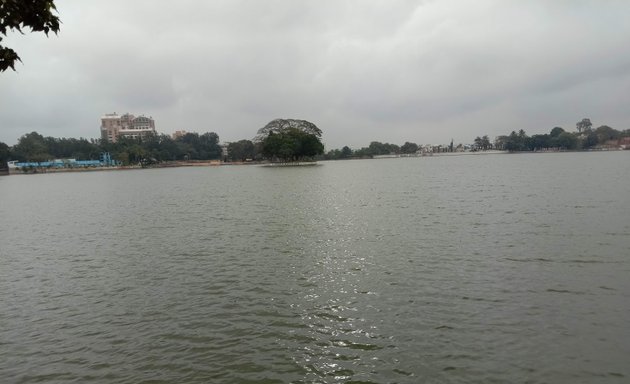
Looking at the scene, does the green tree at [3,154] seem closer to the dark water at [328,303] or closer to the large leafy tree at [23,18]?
the dark water at [328,303]

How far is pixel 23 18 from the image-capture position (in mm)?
6203

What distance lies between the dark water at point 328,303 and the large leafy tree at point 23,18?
6.99m

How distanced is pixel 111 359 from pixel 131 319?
2656mm

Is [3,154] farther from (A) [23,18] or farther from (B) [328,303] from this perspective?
(A) [23,18]

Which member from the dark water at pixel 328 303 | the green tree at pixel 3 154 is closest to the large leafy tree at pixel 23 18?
the dark water at pixel 328 303

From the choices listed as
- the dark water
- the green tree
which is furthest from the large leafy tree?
the green tree

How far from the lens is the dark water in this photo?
9305mm

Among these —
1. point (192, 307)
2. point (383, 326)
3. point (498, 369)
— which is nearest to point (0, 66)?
point (192, 307)

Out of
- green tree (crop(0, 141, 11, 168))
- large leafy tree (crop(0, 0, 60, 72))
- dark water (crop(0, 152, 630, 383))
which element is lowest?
dark water (crop(0, 152, 630, 383))

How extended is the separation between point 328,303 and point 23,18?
422 inches

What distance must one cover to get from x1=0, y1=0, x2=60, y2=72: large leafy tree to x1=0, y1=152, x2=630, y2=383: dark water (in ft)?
22.9

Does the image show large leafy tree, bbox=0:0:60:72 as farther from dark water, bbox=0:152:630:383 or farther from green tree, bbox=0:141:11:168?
green tree, bbox=0:141:11:168

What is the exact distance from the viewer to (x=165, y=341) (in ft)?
35.9

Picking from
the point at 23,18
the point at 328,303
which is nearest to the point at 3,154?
the point at 328,303
